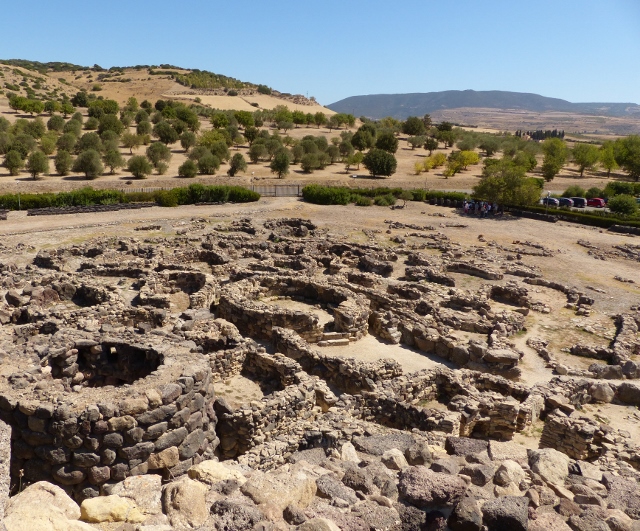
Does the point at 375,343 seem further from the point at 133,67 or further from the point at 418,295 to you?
the point at 133,67

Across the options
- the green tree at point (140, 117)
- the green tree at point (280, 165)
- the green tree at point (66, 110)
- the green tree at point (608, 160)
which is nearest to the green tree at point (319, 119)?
the green tree at point (140, 117)

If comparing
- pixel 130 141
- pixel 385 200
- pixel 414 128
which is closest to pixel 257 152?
pixel 130 141

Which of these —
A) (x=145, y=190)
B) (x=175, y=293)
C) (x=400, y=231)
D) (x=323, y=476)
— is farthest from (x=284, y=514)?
(x=145, y=190)

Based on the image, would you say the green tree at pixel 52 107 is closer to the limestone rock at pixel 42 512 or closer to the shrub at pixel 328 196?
the shrub at pixel 328 196

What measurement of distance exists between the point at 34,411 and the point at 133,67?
198830 mm

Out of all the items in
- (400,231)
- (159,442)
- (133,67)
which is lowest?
(400,231)

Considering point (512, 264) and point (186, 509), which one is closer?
point (186, 509)

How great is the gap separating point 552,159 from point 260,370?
7499 cm

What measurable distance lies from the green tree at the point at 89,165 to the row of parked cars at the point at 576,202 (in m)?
50.9

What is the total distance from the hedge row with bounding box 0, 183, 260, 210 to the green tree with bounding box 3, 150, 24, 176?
553 inches

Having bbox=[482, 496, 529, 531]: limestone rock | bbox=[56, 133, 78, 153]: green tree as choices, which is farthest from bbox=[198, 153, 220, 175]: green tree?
bbox=[482, 496, 529, 531]: limestone rock

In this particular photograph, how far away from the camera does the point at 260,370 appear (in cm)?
1464

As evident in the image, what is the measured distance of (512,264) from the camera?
30781 millimetres

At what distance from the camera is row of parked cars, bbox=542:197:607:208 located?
193 ft
